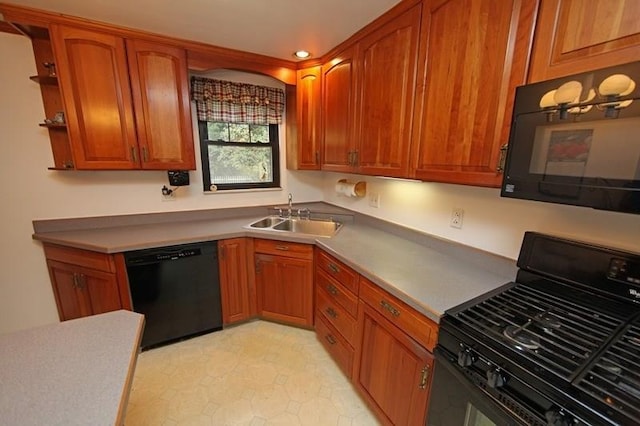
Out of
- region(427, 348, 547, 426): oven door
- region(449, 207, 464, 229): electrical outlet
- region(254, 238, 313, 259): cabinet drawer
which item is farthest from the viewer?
region(254, 238, 313, 259): cabinet drawer

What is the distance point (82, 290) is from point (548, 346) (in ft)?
8.89

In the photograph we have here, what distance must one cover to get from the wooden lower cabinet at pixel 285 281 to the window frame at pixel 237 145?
77 centimetres

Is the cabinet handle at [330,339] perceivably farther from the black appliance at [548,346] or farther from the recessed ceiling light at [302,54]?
the recessed ceiling light at [302,54]

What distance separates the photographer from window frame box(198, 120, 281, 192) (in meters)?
2.45

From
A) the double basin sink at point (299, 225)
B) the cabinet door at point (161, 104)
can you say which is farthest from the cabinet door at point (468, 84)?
the cabinet door at point (161, 104)

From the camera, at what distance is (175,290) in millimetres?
1984

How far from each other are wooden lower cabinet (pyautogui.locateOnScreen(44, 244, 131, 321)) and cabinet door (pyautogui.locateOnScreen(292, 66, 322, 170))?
1.66m

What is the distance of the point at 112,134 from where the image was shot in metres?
1.88

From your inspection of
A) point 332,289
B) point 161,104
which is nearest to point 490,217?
point 332,289

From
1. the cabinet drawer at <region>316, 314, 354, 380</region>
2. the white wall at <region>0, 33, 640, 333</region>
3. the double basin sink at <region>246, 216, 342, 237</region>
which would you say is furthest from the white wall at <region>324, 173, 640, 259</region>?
the cabinet drawer at <region>316, 314, 354, 380</region>

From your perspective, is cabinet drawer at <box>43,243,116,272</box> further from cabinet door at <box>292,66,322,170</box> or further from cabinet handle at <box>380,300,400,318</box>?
cabinet handle at <box>380,300,400,318</box>

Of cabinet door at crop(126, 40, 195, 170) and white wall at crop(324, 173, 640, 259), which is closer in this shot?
white wall at crop(324, 173, 640, 259)

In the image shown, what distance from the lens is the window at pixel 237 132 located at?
7.75ft

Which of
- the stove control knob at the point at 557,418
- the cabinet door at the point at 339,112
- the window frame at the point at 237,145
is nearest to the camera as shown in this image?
the stove control knob at the point at 557,418
